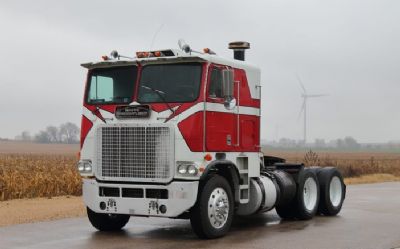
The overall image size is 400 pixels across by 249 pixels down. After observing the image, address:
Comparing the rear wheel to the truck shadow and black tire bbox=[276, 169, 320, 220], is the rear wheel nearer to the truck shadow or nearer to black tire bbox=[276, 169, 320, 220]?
black tire bbox=[276, 169, 320, 220]

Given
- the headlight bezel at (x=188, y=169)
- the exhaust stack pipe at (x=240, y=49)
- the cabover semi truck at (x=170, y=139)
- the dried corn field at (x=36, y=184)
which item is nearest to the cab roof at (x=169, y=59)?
the cabover semi truck at (x=170, y=139)

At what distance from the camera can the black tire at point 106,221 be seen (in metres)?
11.9

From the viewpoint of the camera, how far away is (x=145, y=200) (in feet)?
35.2

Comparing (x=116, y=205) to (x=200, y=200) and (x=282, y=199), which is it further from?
(x=282, y=199)

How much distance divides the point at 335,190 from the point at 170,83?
20.2ft

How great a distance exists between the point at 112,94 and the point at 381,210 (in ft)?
26.4

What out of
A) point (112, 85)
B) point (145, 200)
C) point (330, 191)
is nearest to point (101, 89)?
point (112, 85)

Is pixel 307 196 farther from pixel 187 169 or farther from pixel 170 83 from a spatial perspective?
pixel 170 83

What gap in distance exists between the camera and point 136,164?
10.9 m

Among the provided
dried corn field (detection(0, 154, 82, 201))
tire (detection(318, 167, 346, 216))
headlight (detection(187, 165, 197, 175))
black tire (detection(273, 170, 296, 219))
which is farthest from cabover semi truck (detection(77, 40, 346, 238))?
dried corn field (detection(0, 154, 82, 201))

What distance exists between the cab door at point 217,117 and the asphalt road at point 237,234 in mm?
1645

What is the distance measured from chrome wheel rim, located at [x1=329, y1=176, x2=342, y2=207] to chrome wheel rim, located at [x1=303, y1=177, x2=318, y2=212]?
0.74 meters

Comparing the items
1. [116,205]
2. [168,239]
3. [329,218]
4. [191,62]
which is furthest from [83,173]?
[329,218]

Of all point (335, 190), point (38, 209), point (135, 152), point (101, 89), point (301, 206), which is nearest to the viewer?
point (135, 152)
